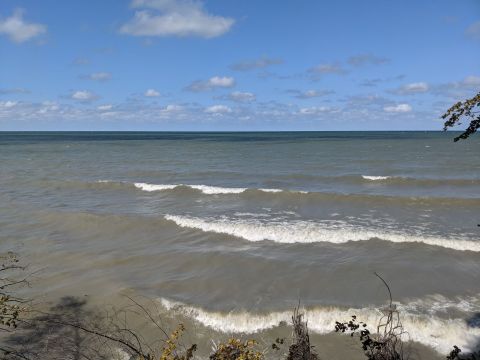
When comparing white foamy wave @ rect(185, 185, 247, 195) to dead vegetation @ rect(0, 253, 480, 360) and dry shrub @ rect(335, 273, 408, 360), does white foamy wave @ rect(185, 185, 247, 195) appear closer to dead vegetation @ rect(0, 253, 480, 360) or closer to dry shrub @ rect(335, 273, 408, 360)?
dead vegetation @ rect(0, 253, 480, 360)

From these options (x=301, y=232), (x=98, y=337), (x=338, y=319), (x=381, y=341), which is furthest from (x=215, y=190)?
(x=381, y=341)

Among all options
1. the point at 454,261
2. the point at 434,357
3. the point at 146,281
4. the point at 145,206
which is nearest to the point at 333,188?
the point at 145,206

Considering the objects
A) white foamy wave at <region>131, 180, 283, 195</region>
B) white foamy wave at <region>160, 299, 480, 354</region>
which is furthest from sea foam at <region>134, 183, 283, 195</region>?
white foamy wave at <region>160, 299, 480, 354</region>

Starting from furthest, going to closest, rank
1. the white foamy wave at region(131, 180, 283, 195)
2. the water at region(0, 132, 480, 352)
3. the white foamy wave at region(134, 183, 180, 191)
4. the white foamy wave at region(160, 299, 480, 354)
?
the white foamy wave at region(134, 183, 180, 191), the white foamy wave at region(131, 180, 283, 195), the water at region(0, 132, 480, 352), the white foamy wave at region(160, 299, 480, 354)

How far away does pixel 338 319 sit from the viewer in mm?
8023

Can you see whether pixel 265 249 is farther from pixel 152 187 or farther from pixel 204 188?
pixel 152 187

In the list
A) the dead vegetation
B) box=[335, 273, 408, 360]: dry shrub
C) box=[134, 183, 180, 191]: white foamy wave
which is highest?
box=[335, 273, 408, 360]: dry shrub

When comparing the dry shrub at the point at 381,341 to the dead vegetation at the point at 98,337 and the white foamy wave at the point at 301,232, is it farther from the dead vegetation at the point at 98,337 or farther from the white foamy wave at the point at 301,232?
the white foamy wave at the point at 301,232

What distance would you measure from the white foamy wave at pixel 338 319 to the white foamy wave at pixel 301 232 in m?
5.06

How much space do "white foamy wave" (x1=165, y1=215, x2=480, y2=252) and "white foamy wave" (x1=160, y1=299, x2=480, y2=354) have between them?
5064mm

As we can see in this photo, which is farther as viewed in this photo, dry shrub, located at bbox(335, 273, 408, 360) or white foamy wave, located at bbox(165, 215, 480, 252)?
white foamy wave, located at bbox(165, 215, 480, 252)

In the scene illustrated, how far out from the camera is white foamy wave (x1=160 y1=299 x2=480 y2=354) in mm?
7145

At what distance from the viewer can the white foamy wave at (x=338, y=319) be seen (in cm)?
714

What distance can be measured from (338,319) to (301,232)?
6212 mm
